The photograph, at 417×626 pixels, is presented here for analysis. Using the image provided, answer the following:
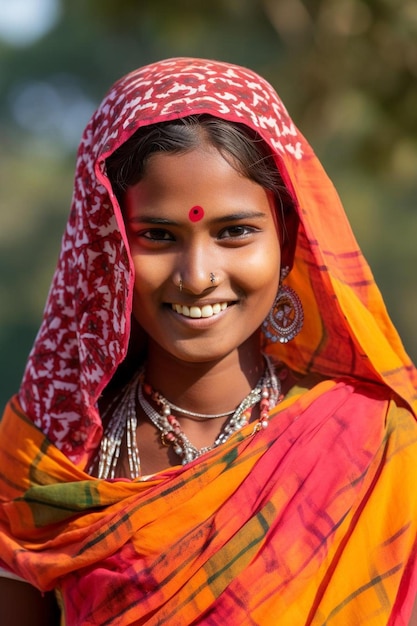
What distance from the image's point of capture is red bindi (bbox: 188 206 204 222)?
174 centimetres

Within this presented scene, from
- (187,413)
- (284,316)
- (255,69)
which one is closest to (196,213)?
(284,316)

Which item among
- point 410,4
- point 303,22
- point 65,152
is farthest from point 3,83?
point 410,4

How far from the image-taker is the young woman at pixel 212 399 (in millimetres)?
1680

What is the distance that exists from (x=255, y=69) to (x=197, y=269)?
5861mm

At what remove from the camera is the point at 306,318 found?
1.96 m

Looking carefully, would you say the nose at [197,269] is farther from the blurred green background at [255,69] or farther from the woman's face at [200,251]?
the blurred green background at [255,69]

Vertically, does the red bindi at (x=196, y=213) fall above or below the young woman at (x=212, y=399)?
above

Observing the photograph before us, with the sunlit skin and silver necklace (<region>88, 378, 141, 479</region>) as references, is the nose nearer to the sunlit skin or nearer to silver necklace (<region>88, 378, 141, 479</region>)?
the sunlit skin

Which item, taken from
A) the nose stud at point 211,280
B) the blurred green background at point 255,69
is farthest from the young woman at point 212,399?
the blurred green background at point 255,69

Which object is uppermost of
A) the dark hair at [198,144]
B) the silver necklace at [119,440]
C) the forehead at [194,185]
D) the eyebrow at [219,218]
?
the dark hair at [198,144]

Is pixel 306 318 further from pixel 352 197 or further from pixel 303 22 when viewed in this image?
pixel 352 197

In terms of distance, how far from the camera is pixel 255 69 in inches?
286

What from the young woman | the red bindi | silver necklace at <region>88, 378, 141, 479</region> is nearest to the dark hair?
the young woman

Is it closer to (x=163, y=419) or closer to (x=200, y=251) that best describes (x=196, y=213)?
(x=200, y=251)
